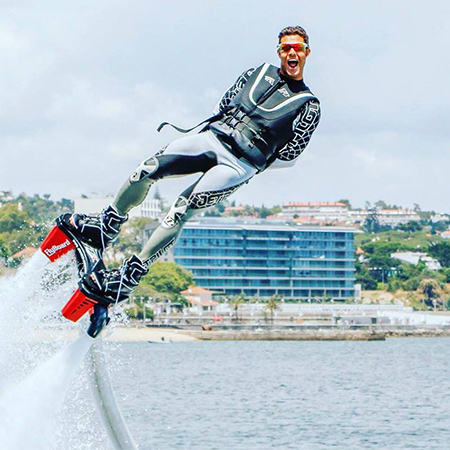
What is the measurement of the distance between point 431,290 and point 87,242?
157156mm

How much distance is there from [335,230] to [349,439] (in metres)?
127

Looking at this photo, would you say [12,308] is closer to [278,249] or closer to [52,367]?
[52,367]

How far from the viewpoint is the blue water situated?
1128 inches

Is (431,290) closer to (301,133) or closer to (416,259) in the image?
(416,259)

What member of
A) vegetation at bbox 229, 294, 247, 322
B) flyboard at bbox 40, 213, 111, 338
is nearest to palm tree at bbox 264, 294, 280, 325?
vegetation at bbox 229, 294, 247, 322

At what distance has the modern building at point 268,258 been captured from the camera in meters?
144

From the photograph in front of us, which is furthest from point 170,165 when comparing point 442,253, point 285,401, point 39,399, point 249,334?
point 442,253

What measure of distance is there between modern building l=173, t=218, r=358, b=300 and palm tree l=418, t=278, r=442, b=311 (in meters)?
11.3

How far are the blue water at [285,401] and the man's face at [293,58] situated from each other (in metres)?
3.32

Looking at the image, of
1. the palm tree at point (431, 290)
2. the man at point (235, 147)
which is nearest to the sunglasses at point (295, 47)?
the man at point (235, 147)

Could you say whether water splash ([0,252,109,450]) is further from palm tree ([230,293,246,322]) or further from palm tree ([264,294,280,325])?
palm tree ([264,294,280,325])

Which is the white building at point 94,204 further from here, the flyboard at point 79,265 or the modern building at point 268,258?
the modern building at point 268,258

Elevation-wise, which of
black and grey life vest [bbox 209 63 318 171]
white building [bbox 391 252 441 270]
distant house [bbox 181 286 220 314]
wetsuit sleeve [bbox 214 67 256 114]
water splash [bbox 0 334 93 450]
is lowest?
water splash [bbox 0 334 93 450]

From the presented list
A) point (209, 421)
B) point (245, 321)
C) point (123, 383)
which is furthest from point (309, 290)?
point (209, 421)
